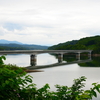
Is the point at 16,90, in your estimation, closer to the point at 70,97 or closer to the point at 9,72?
the point at 9,72

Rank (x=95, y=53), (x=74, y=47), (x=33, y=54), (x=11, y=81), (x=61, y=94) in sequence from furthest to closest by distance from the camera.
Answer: (x=74, y=47), (x=95, y=53), (x=33, y=54), (x=61, y=94), (x=11, y=81)

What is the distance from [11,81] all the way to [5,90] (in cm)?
36

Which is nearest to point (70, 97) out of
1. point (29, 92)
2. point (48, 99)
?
point (48, 99)

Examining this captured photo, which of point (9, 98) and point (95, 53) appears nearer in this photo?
point (9, 98)

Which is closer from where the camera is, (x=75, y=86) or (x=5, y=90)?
(x=5, y=90)

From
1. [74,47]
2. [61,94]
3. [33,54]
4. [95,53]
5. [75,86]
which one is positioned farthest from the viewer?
[74,47]

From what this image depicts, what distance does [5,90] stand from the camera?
221 inches

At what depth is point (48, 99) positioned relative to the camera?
5691 mm

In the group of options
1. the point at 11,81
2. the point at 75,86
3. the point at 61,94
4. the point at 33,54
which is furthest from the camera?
the point at 33,54

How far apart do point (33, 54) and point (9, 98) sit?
91.8m

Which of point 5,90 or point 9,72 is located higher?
point 9,72

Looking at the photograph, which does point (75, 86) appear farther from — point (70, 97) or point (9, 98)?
point (9, 98)

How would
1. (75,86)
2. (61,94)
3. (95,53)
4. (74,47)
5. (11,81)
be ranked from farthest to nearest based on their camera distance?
1. (74,47)
2. (95,53)
3. (75,86)
4. (61,94)
5. (11,81)

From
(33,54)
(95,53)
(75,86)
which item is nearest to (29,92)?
(75,86)
